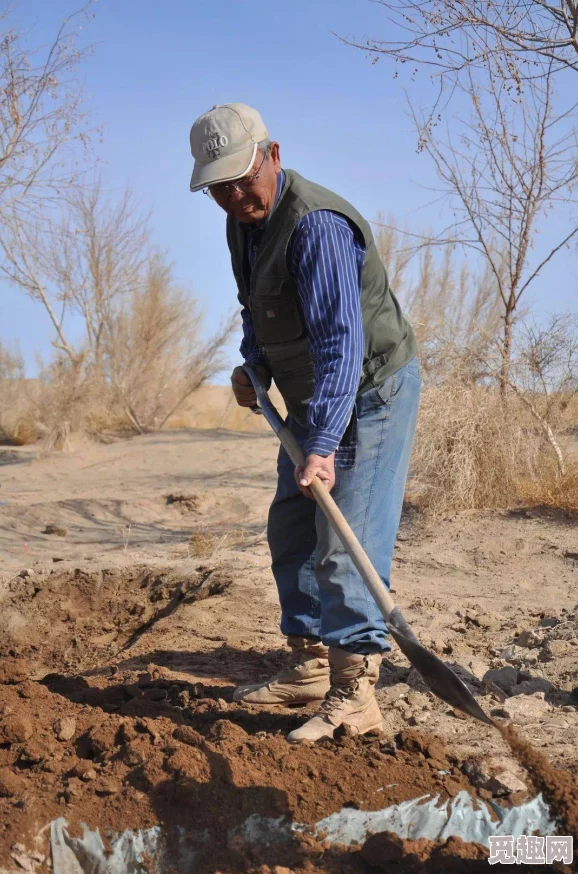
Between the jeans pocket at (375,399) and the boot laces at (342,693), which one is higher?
the jeans pocket at (375,399)

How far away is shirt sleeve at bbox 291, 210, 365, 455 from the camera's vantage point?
2822 millimetres

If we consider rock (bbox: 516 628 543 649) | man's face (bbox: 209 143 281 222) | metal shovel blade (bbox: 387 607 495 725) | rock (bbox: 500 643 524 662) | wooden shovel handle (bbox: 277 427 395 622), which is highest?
man's face (bbox: 209 143 281 222)

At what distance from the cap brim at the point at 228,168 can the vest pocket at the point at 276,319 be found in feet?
1.44

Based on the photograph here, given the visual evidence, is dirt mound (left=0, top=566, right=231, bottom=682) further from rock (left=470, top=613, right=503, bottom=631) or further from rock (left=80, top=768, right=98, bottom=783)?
rock (left=80, top=768, right=98, bottom=783)

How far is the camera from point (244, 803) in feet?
8.75

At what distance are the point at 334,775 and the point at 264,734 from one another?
1.31ft

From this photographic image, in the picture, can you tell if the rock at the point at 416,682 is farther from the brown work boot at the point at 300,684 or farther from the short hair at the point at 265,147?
the short hair at the point at 265,147

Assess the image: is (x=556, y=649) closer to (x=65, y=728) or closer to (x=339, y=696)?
(x=339, y=696)

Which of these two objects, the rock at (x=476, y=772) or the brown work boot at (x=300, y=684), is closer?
the rock at (x=476, y=772)

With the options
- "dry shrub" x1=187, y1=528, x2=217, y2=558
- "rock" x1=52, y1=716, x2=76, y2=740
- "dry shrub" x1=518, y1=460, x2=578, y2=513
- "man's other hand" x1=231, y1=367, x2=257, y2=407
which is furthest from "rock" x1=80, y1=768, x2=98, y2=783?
"dry shrub" x1=518, y1=460, x2=578, y2=513

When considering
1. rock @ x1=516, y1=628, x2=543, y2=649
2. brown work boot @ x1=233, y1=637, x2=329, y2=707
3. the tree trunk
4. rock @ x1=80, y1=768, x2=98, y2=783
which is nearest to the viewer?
rock @ x1=80, y1=768, x2=98, y2=783

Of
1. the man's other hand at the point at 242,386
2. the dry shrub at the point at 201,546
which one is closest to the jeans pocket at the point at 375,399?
the man's other hand at the point at 242,386

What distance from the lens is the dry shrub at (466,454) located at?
24.5 feet

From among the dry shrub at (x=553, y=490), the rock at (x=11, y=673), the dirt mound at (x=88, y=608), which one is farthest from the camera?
the dry shrub at (x=553, y=490)
